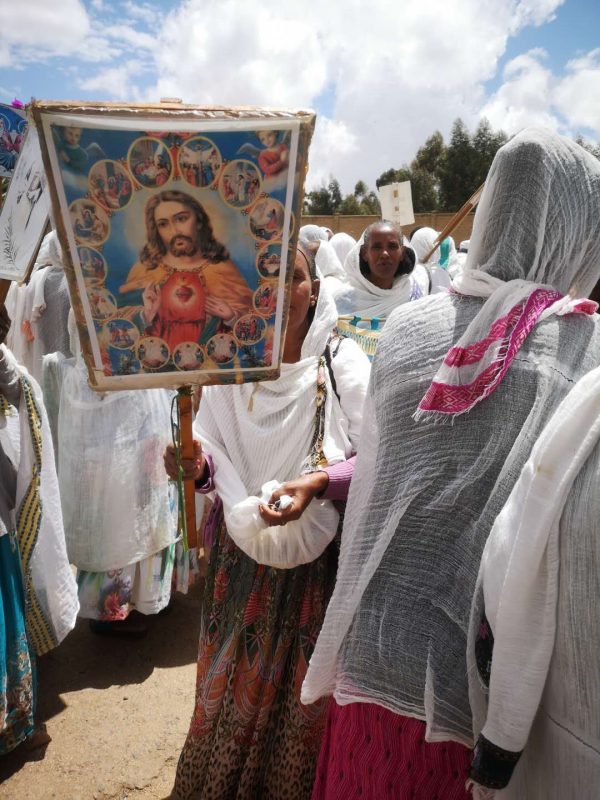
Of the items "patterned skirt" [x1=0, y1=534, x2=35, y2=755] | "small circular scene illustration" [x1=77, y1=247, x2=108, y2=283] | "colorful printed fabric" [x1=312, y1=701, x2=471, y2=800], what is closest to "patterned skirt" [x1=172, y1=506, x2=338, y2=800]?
"colorful printed fabric" [x1=312, y1=701, x2=471, y2=800]

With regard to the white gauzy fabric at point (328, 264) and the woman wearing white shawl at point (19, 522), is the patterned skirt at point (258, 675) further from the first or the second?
the white gauzy fabric at point (328, 264)

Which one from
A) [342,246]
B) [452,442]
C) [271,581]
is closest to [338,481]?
[271,581]

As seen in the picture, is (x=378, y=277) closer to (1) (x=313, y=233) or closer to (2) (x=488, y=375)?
(2) (x=488, y=375)

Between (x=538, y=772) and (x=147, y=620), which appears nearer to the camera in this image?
(x=538, y=772)

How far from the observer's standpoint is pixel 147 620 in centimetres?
350

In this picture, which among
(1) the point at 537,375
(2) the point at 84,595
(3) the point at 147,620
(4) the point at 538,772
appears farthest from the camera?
(3) the point at 147,620

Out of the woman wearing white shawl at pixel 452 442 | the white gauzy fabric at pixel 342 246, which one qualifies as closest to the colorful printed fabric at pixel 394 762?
the woman wearing white shawl at pixel 452 442

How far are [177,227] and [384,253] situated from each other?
361cm

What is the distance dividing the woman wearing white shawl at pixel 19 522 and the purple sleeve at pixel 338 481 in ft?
4.05

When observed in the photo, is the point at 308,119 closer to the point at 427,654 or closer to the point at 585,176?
the point at 585,176

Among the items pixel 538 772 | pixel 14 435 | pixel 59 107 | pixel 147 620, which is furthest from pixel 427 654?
pixel 147 620

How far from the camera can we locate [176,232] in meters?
1.34

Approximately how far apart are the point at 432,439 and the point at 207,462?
0.91 metres

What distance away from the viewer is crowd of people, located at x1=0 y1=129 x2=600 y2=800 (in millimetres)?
1020
